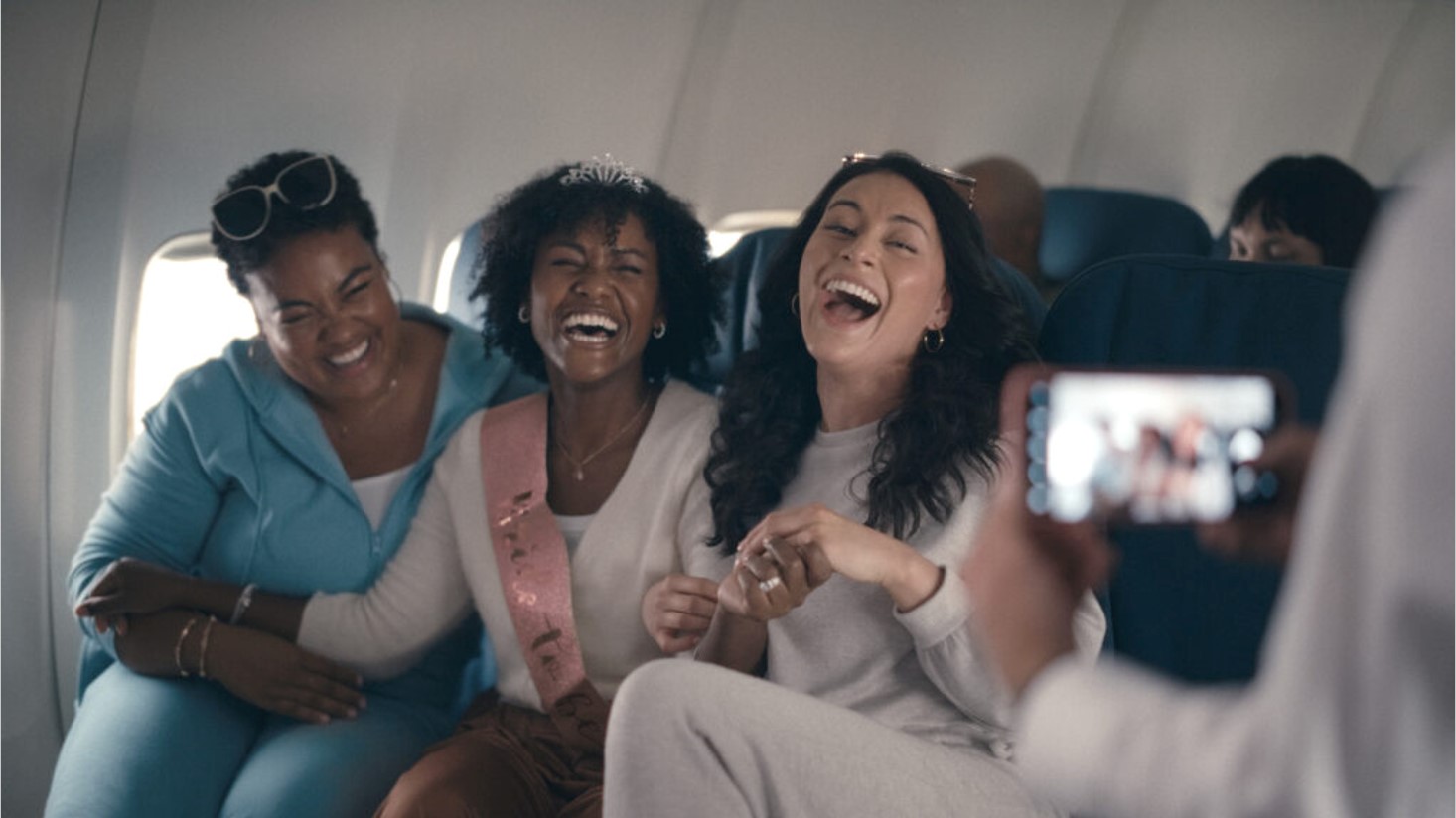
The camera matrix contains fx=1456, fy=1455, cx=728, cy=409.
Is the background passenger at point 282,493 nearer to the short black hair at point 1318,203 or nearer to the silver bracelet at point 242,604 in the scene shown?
A: the silver bracelet at point 242,604

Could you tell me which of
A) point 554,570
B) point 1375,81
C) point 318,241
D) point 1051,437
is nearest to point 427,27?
point 318,241

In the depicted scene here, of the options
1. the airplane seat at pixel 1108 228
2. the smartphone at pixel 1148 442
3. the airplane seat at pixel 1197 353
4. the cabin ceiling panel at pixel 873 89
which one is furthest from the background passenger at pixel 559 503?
the cabin ceiling panel at pixel 873 89

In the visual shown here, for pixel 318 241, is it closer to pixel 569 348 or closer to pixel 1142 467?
pixel 569 348

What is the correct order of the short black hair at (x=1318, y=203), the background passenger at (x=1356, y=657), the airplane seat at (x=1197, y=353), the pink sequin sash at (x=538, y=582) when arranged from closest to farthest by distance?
the background passenger at (x=1356, y=657)
the airplane seat at (x=1197, y=353)
the pink sequin sash at (x=538, y=582)
the short black hair at (x=1318, y=203)

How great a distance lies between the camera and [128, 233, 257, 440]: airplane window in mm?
3492

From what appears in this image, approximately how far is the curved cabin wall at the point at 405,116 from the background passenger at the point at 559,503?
1272 millimetres

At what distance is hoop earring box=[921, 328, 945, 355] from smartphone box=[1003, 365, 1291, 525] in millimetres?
1169

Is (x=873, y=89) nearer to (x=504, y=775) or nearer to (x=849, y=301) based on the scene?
(x=849, y=301)

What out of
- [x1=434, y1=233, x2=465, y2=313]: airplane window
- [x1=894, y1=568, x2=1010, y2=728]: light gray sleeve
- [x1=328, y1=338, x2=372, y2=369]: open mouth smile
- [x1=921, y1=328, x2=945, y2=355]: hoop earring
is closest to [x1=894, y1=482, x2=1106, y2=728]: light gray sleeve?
[x1=894, y1=568, x2=1010, y2=728]: light gray sleeve

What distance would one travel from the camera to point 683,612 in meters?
2.01

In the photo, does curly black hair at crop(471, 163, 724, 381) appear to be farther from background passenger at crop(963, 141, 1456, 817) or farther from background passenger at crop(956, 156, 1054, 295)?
background passenger at crop(963, 141, 1456, 817)

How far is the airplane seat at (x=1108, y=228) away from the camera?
3891 mm

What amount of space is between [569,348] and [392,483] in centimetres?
43

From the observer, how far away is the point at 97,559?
96.6 inches
